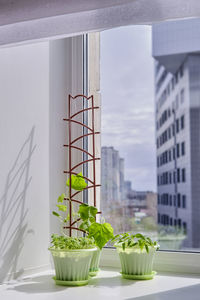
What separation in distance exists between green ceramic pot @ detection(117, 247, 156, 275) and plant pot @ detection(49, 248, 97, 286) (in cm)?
15

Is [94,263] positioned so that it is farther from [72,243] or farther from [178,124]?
[178,124]

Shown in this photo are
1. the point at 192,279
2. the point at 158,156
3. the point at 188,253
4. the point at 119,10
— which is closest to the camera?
the point at 119,10

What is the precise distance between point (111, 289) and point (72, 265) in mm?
154

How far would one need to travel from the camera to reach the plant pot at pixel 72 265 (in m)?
1.46

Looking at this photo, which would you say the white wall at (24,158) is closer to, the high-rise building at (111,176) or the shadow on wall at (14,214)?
the shadow on wall at (14,214)

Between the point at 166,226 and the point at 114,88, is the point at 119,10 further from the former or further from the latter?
the point at 166,226

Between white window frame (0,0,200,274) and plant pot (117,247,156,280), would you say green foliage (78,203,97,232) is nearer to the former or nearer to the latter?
plant pot (117,247,156,280)

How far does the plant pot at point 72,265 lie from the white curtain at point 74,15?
0.73 metres

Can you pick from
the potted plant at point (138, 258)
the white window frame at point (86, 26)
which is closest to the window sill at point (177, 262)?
the white window frame at point (86, 26)

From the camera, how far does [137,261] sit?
154 centimetres

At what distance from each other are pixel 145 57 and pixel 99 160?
489 mm

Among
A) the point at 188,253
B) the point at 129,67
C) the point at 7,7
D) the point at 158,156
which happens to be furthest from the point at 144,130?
the point at 7,7

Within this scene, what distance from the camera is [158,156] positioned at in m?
1.81

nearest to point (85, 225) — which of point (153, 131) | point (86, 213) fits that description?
point (86, 213)
